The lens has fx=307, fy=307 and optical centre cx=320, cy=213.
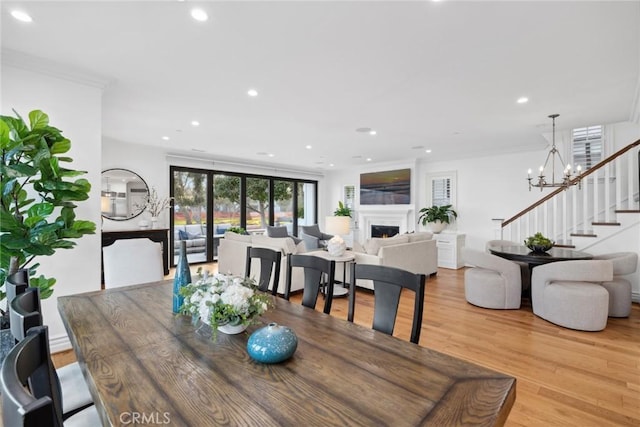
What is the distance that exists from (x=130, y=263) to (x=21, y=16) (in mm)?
1932

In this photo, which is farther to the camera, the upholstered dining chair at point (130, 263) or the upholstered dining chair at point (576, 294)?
the upholstered dining chair at point (576, 294)

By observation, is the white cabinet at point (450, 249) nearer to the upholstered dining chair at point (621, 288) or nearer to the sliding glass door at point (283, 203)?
the upholstered dining chair at point (621, 288)

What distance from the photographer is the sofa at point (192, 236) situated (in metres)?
6.78

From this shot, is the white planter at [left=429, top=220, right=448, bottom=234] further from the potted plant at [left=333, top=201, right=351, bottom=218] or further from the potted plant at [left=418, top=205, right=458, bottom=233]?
the potted plant at [left=333, top=201, right=351, bottom=218]

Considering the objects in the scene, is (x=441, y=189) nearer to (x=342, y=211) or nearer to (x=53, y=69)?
(x=342, y=211)

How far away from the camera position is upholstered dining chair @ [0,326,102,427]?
0.51 m

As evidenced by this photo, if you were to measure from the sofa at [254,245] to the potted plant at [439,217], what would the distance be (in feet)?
11.5

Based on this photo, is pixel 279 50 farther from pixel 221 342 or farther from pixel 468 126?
pixel 468 126

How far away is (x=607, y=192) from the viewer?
167 inches

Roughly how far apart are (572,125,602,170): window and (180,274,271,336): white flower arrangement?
5.84 metres

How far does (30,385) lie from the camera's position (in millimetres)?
883

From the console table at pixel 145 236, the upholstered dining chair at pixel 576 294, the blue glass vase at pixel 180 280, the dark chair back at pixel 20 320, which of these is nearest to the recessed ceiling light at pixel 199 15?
the blue glass vase at pixel 180 280

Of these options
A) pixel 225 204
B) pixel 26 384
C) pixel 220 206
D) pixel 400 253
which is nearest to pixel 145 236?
pixel 220 206

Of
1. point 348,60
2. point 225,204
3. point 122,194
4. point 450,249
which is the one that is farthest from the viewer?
point 225,204
